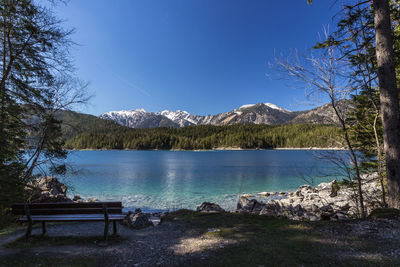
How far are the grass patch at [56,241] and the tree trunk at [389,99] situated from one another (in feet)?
25.5

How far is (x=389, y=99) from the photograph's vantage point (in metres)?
5.47

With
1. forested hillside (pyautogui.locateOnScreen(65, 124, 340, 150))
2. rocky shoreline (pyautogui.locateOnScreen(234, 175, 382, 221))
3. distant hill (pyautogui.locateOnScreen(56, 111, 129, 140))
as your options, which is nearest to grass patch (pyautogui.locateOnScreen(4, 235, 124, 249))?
distant hill (pyautogui.locateOnScreen(56, 111, 129, 140))

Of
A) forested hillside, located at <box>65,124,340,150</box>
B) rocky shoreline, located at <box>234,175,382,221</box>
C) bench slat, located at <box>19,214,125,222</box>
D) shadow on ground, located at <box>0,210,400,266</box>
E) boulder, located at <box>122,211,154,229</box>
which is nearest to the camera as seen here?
shadow on ground, located at <box>0,210,400,266</box>

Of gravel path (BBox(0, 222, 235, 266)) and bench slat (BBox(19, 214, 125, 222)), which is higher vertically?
bench slat (BBox(19, 214, 125, 222))

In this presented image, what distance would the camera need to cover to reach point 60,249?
461cm

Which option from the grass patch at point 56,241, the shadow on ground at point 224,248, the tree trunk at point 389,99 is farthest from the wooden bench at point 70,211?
the tree trunk at point 389,99

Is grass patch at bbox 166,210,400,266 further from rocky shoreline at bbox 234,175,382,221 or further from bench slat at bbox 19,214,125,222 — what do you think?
rocky shoreline at bbox 234,175,382,221

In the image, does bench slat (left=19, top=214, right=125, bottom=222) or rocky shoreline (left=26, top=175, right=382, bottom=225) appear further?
rocky shoreline (left=26, top=175, right=382, bottom=225)

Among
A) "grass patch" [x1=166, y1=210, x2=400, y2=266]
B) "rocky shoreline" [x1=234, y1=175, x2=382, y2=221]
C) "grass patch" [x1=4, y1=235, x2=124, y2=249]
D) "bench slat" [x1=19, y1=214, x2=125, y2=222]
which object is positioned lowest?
"rocky shoreline" [x1=234, y1=175, x2=382, y2=221]

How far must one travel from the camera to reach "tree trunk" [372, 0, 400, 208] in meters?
5.38

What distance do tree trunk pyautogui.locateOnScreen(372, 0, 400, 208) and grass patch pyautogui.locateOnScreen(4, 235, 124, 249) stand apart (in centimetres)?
777

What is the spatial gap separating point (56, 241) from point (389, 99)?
32.6 ft

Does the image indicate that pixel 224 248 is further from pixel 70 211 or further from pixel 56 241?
pixel 56 241

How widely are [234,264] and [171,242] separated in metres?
2.16
